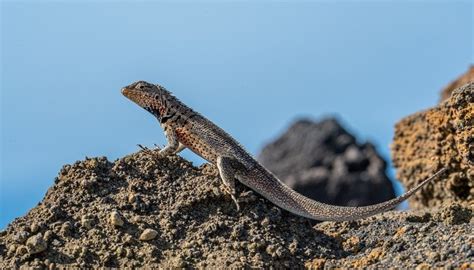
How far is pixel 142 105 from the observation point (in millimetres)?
11336

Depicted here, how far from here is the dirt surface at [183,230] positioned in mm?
8484

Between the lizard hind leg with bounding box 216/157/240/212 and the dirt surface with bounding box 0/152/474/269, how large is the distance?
8 cm

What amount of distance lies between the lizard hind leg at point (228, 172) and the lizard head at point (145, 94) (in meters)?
1.61

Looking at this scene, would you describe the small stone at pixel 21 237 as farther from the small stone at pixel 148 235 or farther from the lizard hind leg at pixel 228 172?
the lizard hind leg at pixel 228 172

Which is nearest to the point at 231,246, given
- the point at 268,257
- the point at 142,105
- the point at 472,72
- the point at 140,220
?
the point at 268,257

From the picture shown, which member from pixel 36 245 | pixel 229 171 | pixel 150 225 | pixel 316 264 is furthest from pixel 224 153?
pixel 36 245

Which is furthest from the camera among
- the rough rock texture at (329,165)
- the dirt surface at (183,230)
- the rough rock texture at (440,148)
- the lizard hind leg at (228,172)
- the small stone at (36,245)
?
the rough rock texture at (329,165)

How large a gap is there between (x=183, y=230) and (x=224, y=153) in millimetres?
1536

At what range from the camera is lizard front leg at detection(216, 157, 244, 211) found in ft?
30.7

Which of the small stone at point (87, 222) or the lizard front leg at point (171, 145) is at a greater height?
the lizard front leg at point (171, 145)

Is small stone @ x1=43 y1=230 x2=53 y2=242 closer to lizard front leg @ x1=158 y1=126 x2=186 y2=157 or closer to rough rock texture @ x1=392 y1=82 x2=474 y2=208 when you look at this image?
lizard front leg @ x1=158 y1=126 x2=186 y2=157

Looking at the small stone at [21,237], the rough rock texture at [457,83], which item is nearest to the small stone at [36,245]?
the small stone at [21,237]

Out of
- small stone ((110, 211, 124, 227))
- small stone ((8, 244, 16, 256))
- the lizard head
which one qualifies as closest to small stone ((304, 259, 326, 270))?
small stone ((110, 211, 124, 227))

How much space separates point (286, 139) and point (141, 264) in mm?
18869
